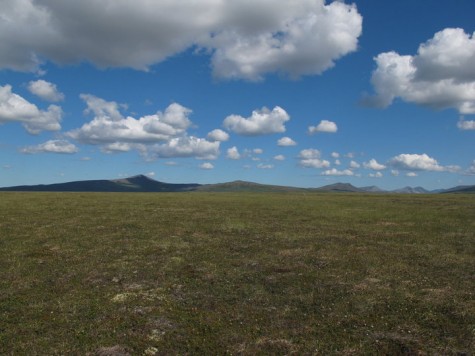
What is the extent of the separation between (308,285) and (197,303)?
6904 millimetres

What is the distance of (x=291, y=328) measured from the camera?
58.8 ft

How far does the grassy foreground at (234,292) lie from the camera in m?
16.6

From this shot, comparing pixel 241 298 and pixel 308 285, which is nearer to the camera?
pixel 241 298

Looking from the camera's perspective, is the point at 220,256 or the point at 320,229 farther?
the point at 320,229

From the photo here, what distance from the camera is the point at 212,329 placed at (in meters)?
17.8

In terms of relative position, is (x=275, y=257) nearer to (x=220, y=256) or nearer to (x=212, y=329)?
(x=220, y=256)

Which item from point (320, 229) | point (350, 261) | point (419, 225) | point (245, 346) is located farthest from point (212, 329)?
point (419, 225)

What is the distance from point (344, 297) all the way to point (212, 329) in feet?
26.0

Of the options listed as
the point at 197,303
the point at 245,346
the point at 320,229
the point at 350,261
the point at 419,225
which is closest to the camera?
the point at 245,346

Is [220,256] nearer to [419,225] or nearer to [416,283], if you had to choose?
[416,283]

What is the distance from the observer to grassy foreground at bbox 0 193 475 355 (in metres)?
16.6

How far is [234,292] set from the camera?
74.7 ft

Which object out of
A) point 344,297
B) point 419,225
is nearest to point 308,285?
point 344,297

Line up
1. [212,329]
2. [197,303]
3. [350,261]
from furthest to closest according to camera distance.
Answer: [350,261] < [197,303] < [212,329]
